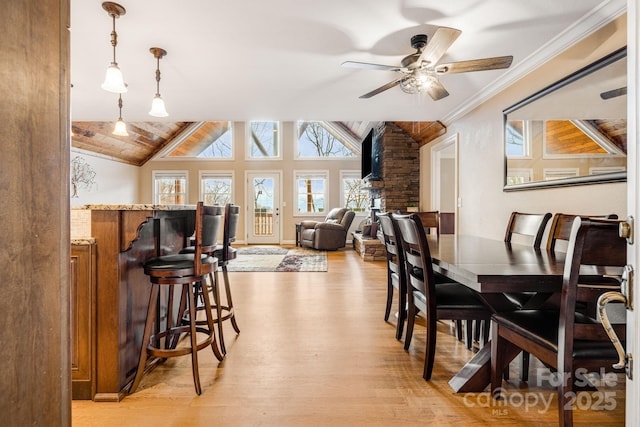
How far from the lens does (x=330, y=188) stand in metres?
8.64

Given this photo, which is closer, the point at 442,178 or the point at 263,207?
the point at 442,178

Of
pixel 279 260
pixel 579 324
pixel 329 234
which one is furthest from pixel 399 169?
pixel 579 324

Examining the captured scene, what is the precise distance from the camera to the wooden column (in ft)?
1.77

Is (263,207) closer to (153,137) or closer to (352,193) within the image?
(352,193)

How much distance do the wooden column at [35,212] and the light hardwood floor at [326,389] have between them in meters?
1.12

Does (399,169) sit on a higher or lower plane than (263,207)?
higher

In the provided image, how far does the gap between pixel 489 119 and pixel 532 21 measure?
51.8 inches

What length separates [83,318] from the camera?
164 cm

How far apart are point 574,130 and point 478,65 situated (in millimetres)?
762

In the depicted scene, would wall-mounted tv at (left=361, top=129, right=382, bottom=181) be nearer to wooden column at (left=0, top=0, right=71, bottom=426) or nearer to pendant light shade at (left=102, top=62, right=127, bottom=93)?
pendant light shade at (left=102, top=62, right=127, bottom=93)

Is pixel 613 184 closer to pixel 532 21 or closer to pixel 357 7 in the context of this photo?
pixel 532 21

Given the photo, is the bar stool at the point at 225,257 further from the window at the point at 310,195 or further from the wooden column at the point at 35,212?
the window at the point at 310,195

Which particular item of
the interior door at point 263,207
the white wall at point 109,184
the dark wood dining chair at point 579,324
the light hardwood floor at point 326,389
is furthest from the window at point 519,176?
the white wall at point 109,184

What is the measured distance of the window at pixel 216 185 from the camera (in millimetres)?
8617
